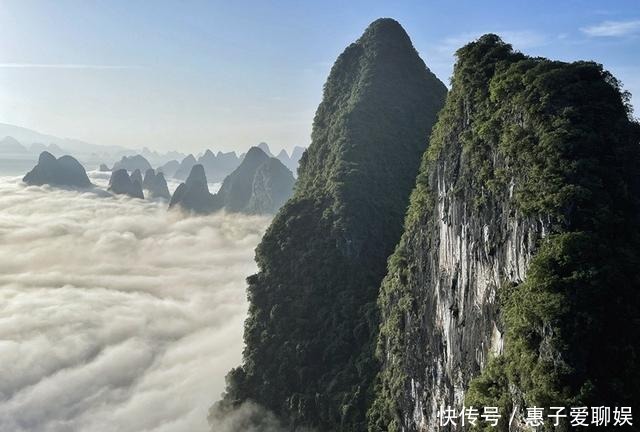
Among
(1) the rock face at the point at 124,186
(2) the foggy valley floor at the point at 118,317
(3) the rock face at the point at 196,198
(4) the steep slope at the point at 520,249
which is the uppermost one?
(1) the rock face at the point at 124,186

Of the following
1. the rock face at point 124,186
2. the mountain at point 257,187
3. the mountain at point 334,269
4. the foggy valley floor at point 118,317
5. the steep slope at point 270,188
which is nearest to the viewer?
the mountain at point 334,269

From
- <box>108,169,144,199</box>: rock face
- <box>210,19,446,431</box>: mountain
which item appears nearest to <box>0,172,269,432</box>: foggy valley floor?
<box>210,19,446,431</box>: mountain

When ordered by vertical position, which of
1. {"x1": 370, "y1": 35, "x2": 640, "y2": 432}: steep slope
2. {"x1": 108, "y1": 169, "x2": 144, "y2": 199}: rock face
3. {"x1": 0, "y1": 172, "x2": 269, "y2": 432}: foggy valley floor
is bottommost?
{"x1": 0, "y1": 172, "x2": 269, "y2": 432}: foggy valley floor

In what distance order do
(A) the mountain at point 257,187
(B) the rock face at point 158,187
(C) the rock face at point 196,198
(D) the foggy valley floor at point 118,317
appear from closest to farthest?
(D) the foggy valley floor at point 118,317, (A) the mountain at point 257,187, (C) the rock face at point 196,198, (B) the rock face at point 158,187

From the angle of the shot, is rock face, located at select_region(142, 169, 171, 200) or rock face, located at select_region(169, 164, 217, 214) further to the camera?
rock face, located at select_region(142, 169, 171, 200)

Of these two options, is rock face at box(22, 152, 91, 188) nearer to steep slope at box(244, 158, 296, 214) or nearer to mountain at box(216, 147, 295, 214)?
mountain at box(216, 147, 295, 214)

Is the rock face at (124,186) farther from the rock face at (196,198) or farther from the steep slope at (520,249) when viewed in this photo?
the steep slope at (520,249)

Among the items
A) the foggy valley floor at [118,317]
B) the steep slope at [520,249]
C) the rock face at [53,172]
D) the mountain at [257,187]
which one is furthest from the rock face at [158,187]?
the steep slope at [520,249]

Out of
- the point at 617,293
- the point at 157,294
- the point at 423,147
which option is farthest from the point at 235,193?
the point at 617,293
